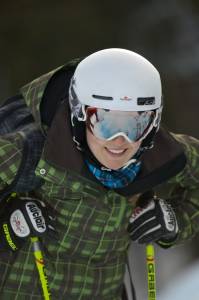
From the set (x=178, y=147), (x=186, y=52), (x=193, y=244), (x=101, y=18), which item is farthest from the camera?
(x=101, y=18)

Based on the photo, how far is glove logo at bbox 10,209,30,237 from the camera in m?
2.43

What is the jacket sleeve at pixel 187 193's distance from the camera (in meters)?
2.57

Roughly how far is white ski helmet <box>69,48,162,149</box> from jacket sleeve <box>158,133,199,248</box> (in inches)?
11.7

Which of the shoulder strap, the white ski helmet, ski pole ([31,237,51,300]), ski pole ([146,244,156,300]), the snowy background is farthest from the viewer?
the snowy background

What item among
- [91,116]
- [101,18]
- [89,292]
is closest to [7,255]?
[89,292]

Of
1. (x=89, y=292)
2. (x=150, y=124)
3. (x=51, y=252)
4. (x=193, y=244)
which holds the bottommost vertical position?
(x=193, y=244)

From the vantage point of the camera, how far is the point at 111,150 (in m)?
2.33

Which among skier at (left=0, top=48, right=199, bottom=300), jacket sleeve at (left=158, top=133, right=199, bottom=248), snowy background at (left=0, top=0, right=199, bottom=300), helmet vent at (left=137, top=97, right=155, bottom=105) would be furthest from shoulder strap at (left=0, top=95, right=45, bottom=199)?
snowy background at (left=0, top=0, right=199, bottom=300)

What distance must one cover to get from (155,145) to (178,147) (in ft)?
0.25

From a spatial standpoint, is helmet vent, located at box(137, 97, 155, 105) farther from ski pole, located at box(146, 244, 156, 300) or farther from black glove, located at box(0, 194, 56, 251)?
ski pole, located at box(146, 244, 156, 300)

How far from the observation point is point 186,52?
281 inches

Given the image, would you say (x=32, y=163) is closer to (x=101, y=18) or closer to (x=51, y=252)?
(x=51, y=252)

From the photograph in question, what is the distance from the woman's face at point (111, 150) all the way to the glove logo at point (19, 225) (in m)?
0.32

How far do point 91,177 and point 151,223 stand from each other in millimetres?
309
